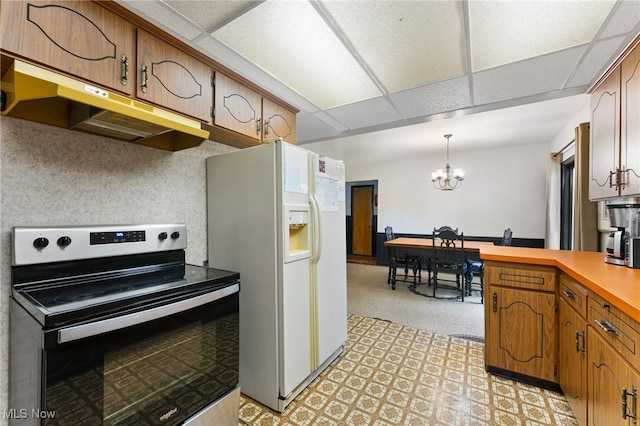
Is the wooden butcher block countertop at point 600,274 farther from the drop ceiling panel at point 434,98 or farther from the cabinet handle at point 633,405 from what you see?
the drop ceiling panel at point 434,98

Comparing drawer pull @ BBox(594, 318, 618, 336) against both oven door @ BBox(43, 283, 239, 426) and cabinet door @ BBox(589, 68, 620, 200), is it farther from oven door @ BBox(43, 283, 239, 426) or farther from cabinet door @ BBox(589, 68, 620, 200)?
oven door @ BBox(43, 283, 239, 426)

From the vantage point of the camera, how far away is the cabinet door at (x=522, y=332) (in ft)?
5.94

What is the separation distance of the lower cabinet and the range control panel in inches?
87.1

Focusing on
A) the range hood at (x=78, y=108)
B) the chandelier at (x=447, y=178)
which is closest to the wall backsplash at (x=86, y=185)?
the range hood at (x=78, y=108)

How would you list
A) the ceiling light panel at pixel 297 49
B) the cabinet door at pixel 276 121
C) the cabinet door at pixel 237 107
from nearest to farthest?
1. the ceiling light panel at pixel 297 49
2. the cabinet door at pixel 237 107
3. the cabinet door at pixel 276 121

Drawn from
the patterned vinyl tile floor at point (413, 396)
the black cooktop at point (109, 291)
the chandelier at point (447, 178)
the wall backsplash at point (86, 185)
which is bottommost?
the patterned vinyl tile floor at point (413, 396)

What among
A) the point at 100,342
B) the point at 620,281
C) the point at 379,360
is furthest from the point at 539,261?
the point at 100,342

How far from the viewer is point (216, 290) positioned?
135cm

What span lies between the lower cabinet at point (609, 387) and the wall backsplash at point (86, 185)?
2282mm

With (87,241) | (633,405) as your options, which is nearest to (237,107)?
(87,241)

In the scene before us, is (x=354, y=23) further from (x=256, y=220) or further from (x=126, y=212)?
(x=126, y=212)

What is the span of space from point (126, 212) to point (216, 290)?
0.77 meters

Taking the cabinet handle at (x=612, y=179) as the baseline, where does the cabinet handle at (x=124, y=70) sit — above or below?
above

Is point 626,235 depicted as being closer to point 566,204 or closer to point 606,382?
point 606,382
